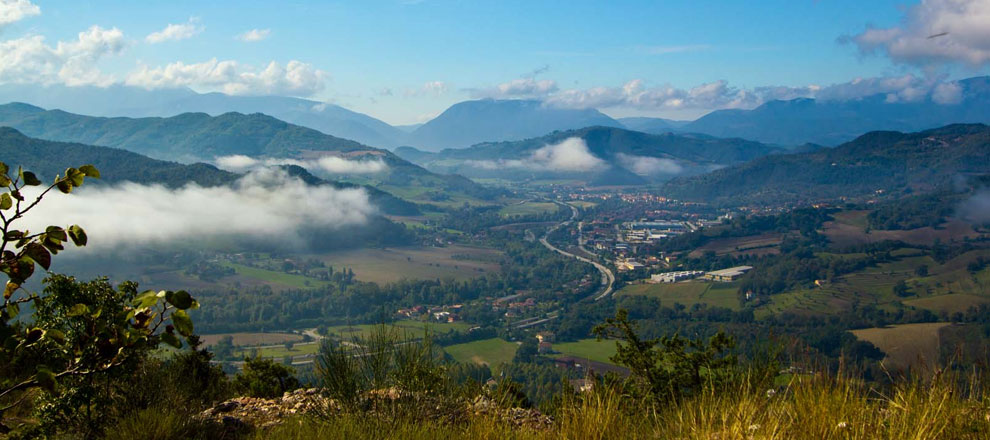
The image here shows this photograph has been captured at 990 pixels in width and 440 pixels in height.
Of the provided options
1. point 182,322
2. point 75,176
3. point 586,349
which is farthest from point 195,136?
point 182,322

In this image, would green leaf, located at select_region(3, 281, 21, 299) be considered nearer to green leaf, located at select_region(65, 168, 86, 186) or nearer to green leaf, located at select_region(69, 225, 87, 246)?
green leaf, located at select_region(69, 225, 87, 246)

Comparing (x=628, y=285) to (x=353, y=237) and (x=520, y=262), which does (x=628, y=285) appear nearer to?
(x=520, y=262)

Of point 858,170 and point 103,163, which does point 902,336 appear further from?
point 858,170

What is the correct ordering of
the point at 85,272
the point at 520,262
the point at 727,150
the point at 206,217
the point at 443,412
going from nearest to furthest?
the point at 443,412
the point at 85,272
the point at 520,262
the point at 206,217
the point at 727,150

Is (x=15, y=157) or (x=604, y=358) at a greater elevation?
(x=15, y=157)

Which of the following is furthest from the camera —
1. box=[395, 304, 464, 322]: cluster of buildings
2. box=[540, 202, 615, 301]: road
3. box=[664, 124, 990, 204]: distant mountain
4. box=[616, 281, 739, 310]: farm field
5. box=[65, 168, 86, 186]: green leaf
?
box=[664, 124, 990, 204]: distant mountain

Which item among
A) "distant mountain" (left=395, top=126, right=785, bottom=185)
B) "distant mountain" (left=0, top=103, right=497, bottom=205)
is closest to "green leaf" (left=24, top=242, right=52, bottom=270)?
"distant mountain" (left=0, top=103, right=497, bottom=205)

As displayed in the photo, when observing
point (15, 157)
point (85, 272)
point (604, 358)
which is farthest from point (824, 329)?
point (15, 157)
